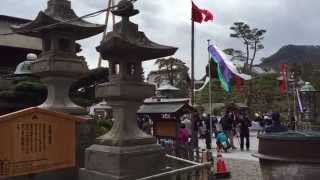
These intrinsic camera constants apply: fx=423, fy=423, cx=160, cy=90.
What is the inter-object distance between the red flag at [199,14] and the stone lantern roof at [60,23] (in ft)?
17.7

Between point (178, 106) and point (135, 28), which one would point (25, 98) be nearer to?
point (178, 106)

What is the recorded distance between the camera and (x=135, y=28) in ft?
29.7

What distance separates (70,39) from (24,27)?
1.19m

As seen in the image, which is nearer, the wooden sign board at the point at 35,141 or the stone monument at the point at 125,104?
the wooden sign board at the point at 35,141

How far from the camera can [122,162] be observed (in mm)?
8203

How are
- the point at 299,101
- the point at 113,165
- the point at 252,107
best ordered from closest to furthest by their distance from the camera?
the point at 113,165, the point at 299,101, the point at 252,107

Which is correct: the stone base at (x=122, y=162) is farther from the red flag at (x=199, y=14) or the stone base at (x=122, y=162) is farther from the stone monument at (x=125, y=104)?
the red flag at (x=199, y=14)

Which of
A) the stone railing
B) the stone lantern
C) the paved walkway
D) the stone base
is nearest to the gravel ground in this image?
the paved walkway

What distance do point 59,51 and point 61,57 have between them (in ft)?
0.60

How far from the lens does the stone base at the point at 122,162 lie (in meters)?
8.23

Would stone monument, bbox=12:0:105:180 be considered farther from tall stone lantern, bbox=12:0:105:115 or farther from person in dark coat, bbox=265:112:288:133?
person in dark coat, bbox=265:112:288:133

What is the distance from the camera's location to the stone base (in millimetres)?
8227

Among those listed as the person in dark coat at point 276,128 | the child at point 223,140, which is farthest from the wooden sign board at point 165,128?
the person in dark coat at point 276,128

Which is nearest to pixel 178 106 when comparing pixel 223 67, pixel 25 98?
pixel 223 67
